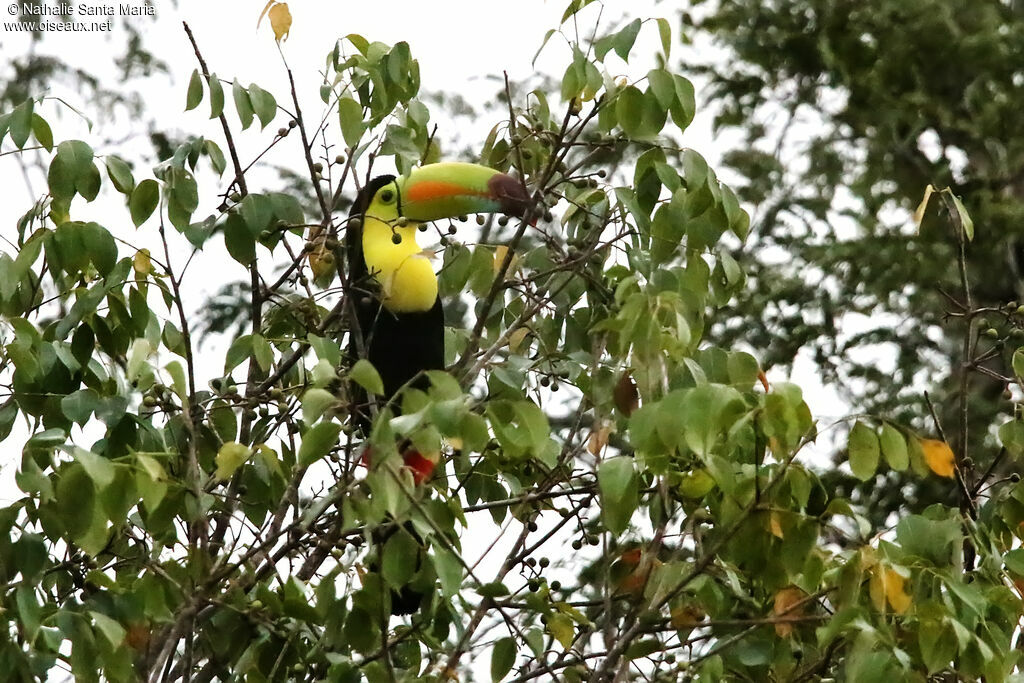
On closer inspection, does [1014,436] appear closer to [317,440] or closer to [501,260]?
[501,260]

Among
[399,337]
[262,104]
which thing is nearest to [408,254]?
[399,337]

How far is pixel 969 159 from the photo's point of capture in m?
6.30

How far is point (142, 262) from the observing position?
250cm

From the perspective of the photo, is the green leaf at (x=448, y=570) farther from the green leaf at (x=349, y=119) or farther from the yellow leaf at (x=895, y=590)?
the green leaf at (x=349, y=119)

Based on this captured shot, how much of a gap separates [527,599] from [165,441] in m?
0.67

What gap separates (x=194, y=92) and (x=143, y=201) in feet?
0.68

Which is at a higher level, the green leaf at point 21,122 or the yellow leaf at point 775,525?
the green leaf at point 21,122

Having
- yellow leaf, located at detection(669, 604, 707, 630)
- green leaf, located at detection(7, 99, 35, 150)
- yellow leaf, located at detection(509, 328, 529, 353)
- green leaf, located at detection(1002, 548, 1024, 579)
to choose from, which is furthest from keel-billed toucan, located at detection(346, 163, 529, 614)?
green leaf, located at detection(1002, 548, 1024, 579)

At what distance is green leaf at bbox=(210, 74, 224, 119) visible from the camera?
2398mm

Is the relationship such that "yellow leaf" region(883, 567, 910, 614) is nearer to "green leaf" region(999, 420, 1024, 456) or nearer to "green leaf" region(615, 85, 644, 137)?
"green leaf" region(999, 420, 1024, 456)

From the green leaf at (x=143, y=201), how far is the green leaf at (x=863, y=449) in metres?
1.23

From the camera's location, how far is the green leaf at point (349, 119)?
2.45 meters

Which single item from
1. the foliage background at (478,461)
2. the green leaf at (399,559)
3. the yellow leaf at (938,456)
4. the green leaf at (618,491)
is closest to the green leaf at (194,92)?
the foliage background at (478,461)

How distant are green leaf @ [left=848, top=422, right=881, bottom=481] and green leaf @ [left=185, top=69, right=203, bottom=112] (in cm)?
122
